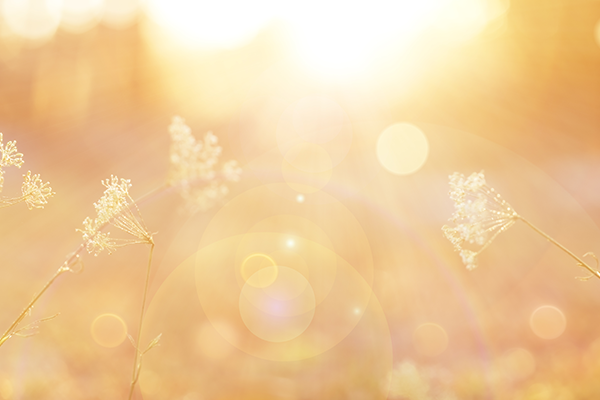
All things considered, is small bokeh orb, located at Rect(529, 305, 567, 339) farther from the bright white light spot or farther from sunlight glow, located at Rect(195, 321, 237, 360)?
sunlight glow, located at Rect(195, 321, 237, 360)

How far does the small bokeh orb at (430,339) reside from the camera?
6586 millimetres

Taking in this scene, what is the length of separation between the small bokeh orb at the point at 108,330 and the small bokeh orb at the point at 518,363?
6.94 meters

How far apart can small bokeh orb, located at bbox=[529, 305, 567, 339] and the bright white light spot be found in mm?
4049

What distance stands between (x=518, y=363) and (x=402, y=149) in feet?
16.8

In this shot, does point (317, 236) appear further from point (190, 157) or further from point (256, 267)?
point (190, 157)

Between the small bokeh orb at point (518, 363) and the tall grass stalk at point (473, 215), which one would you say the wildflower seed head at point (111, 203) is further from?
the small bokeh orb at point (518, 363)

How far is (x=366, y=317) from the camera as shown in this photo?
23.5ft

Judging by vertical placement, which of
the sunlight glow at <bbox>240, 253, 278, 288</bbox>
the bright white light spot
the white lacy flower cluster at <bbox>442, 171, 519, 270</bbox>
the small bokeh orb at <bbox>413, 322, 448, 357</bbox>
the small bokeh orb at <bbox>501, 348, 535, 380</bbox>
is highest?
the bright white light spot

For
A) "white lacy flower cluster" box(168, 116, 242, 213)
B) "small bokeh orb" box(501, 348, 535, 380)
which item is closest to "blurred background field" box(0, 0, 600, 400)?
"small bokeh orb" box(501, 348, 535, 380)

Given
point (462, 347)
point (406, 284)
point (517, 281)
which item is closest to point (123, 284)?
point (406, 284)

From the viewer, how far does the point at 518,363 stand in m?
5.96

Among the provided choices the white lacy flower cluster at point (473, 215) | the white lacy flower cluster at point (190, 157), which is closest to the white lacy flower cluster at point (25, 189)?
the white lacy flower cluster at point (190, 157)

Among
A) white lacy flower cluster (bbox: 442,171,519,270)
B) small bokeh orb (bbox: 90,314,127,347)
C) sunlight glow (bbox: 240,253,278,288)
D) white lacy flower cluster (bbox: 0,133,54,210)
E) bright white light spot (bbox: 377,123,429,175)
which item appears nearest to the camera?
white lacy flower cluster (bbox: 0,133,54,210)

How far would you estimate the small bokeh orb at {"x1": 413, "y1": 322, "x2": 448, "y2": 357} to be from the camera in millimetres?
6586
